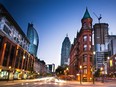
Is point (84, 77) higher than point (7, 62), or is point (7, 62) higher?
point (7, 62)

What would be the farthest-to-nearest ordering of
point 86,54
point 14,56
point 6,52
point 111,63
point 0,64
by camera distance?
1. point 111,63
2. point 14,56
3. point 86,54
4. point 6,52
5. point 0,64

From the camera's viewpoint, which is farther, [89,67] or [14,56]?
[14,56]

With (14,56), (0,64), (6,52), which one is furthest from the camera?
(14,56)

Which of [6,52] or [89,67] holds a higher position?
[6,52]

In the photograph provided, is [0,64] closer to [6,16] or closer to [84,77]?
[6,16]

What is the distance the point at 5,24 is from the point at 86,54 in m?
34.1

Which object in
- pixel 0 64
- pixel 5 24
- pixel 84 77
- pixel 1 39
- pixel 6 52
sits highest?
pixel 5 24

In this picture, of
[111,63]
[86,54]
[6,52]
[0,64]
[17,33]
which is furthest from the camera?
[111,63]

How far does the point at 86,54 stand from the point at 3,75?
33.6 metres

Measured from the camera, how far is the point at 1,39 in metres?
58.4

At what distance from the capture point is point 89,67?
66562 mm

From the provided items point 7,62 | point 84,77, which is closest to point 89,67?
point 84,77

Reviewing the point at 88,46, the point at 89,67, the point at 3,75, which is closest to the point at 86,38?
A: the point at 88,46

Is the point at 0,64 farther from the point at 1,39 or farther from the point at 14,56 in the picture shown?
the point at 14,56
